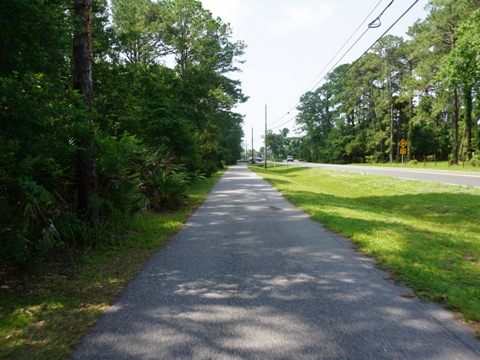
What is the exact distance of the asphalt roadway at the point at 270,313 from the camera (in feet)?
8.58

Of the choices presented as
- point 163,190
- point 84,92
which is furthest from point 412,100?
point 84,92

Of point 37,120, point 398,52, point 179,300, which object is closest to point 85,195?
point 37,120

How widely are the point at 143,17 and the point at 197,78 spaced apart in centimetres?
1425

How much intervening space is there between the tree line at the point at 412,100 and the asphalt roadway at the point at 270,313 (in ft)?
49.2

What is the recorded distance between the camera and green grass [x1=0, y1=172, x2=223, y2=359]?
2781mm

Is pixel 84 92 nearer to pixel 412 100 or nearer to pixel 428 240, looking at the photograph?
pixel 428 240

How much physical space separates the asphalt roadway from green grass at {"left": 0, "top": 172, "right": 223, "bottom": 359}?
0.20 meters

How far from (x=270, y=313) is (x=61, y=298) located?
8.04 feet

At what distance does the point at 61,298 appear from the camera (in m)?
3.73

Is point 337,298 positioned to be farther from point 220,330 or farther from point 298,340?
point 220,330

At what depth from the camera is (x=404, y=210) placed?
1135 centimetres

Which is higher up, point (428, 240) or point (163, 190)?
point (163, 190)

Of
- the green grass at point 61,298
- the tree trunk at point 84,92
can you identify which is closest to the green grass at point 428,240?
the green grass at point 61,298

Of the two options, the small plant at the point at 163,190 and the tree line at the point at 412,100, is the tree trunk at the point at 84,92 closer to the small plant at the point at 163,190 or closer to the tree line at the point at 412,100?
the small plant at the point at 163,190
